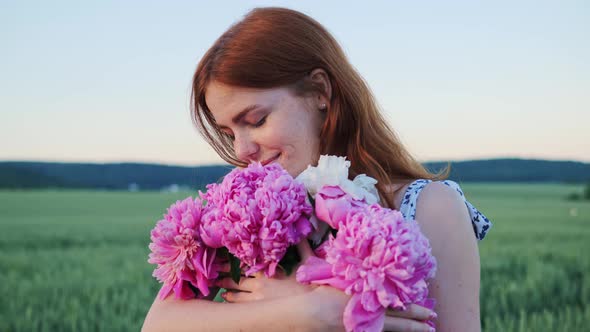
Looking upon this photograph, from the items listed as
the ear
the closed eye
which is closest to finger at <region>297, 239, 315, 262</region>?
the closed eye

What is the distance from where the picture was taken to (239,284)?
1945mm

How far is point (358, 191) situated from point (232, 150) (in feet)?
4.26

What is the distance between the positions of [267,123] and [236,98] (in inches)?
5.6

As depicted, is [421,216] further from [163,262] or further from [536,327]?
[536,327]

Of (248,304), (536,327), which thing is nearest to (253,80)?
(248,304)

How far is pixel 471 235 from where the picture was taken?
2.20m

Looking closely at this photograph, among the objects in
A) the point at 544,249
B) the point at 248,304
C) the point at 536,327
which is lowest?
the point at 544,249

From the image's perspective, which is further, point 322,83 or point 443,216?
point 322,83

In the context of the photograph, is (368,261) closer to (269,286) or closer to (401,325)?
(401,325)

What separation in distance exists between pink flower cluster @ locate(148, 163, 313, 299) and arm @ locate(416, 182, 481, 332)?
0.54m

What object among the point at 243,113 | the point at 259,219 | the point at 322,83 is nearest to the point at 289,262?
the point at 259,219

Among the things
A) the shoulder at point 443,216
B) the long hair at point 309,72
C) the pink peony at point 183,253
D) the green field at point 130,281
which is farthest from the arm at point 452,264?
the green field at point 130,281

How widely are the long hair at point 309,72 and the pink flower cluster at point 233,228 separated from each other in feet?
1.82

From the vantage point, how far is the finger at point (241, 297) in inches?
74.2
